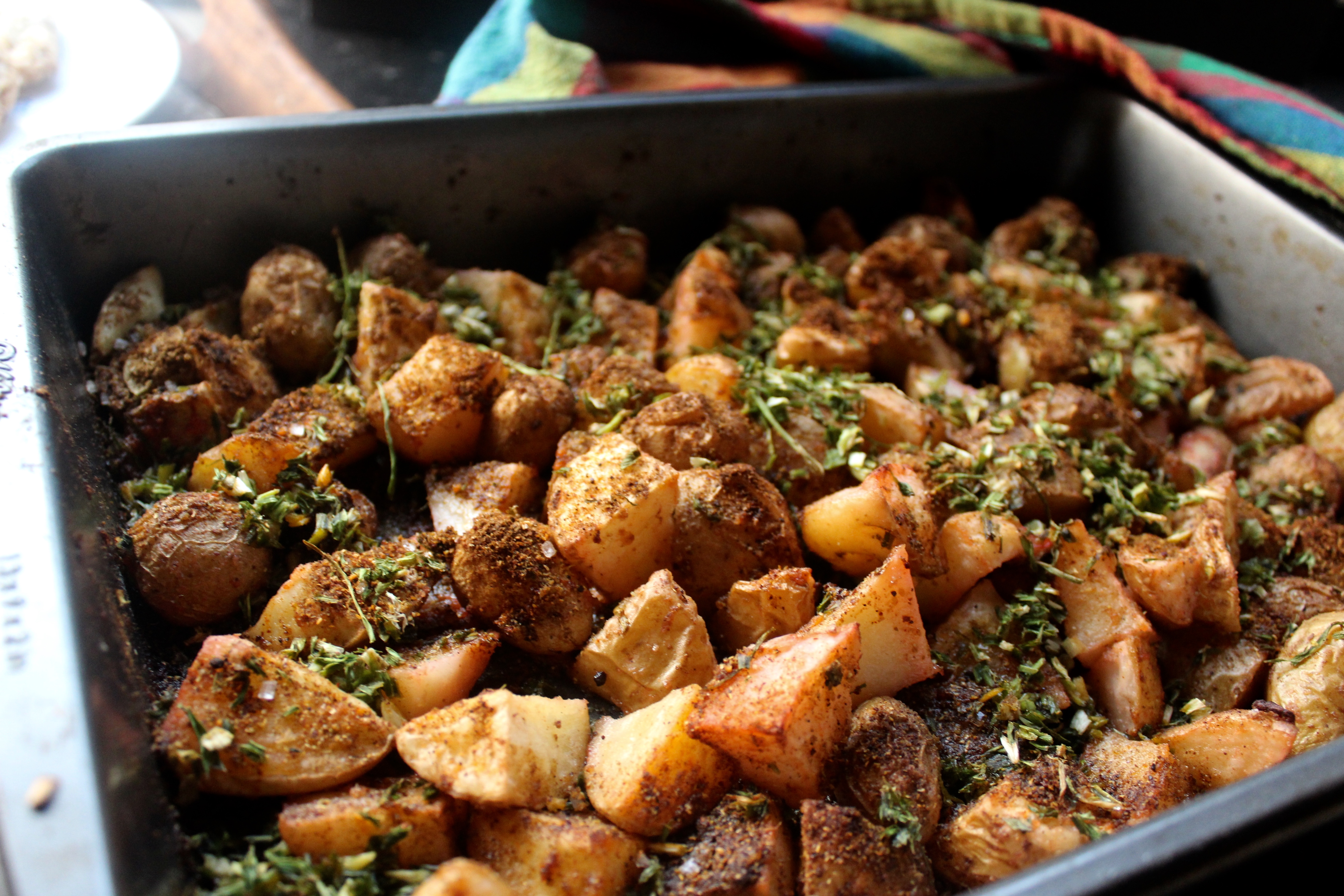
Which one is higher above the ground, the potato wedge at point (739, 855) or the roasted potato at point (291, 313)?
the roasted potato at point (291, 313)

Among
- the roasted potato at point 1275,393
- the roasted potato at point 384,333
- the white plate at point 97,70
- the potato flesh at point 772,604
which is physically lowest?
the potato flesh at point 772,604

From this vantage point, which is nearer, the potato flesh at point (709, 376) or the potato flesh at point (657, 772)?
the potato flesh at point (657, 772)

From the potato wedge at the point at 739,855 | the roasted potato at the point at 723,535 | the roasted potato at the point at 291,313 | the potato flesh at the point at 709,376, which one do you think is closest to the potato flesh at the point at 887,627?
the roasted potato at the point at 723,535

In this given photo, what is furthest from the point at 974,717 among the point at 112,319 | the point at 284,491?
the point at 112,319

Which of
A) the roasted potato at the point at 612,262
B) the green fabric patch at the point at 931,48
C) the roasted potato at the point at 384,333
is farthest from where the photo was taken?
the green fabric patch at the point at 931,48

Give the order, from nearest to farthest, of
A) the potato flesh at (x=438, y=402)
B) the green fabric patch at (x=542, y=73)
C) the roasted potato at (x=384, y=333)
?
the potato flesh at (x=438, y=402) < the roasted potato at (x=384, y=333) < the green fabric patch at (x=542, y=73)

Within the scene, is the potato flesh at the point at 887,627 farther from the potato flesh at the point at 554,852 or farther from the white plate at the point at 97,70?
the white plate at the point at 97,70
